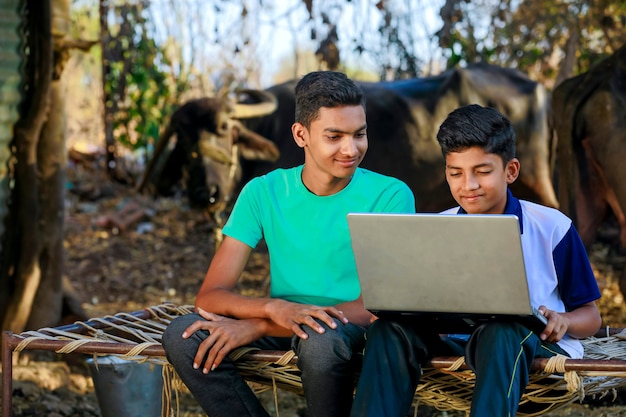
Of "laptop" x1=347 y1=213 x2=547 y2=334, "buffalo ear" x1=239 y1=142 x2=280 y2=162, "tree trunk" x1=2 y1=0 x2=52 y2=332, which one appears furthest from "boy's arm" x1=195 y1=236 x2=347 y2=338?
"buffalo ear" x1=239 y1=142 x2=280 y2=162

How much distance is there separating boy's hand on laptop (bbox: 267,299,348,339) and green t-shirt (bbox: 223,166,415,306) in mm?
224

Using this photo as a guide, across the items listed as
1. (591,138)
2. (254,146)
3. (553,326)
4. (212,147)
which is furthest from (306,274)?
(254,146)

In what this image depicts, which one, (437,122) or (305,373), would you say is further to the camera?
(437,122)

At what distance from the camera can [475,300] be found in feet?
9.35

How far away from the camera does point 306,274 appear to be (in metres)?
3.39

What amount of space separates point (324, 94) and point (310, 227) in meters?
0.46

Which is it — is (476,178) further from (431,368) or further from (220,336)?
(220,336)

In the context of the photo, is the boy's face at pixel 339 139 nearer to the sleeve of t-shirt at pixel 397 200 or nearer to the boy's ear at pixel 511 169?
the sleeve of t-shirt at pixel 397 200

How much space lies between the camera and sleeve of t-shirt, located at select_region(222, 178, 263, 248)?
347 cm

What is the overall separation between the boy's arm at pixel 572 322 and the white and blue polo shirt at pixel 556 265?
0.04 meters

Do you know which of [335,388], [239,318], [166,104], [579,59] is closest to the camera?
[335,388]

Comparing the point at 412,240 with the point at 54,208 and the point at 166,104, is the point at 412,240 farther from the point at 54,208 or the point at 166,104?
the point at 166,104

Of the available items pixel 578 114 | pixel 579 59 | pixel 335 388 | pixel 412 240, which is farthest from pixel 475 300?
pixel 579 59

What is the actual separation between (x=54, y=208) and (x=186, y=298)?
2598mm
